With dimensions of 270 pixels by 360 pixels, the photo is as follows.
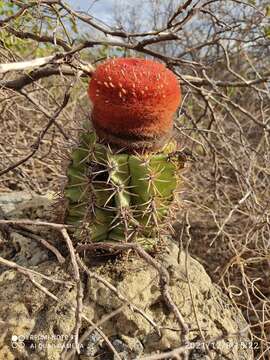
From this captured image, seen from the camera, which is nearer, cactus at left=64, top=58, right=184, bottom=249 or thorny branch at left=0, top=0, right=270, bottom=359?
cactus at left=64, top=58, right=184, bottom=249

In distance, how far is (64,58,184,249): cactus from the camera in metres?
1.47

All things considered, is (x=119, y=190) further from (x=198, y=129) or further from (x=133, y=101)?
(x=198, y=129)

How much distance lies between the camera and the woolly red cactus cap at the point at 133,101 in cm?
146

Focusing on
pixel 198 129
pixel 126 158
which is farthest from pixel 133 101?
pixel 198 129

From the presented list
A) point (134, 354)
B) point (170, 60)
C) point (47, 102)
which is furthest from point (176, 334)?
point (47, 102)

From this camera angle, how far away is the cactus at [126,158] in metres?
1.47

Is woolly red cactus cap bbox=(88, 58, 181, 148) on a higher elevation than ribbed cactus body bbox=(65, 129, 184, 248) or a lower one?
higher

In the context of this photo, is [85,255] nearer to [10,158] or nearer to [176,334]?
[176,334]

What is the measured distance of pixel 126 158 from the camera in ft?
5.12

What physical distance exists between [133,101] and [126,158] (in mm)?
193

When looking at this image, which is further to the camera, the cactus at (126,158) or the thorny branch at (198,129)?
the thorny branch at (198,129)

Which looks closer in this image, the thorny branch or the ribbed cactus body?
the ribbed cactus body

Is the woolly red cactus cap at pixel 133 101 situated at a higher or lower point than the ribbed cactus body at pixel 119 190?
higher

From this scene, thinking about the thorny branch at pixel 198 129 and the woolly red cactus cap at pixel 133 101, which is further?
the thorny branch at pixel 198 129
